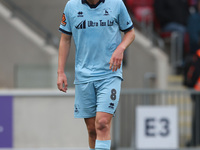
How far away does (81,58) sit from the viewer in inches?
200

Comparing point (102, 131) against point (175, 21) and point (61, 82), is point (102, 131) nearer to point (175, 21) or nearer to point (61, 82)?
point (61, 82)

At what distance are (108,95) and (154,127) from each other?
15.6ft

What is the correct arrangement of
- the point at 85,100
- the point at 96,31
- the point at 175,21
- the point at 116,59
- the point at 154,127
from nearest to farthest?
the point at 116,59
the point at 96,31
the point at 85,100
the point at 154,127
the point at 175,21

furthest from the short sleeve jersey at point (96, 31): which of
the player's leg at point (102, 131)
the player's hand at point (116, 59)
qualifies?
the player's leg at point (102, 131)

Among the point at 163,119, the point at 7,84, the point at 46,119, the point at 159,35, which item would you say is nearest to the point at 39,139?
the point at 46,119

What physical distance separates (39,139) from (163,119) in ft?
7.59

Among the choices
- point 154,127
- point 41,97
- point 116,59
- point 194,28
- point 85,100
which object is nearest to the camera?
point 116,59

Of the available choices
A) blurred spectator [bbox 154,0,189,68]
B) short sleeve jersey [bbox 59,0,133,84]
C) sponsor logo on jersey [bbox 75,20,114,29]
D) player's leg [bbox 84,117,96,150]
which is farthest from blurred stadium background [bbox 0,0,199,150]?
sponsor logo on jersey [bbox 75,20,114,29]

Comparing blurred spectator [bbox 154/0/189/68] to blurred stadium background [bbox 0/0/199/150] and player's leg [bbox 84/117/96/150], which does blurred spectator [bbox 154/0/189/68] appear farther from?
player's leg [bbox 84/117/96/150]

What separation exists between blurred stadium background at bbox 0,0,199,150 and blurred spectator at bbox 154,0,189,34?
279 centimetres

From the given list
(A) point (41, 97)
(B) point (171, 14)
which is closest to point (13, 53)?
(A) point (41, 97)

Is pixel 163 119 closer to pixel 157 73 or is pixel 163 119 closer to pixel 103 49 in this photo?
pixel 157 73

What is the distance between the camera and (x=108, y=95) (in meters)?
4.95

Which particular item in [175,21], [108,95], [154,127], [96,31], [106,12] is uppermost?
[175,21]
